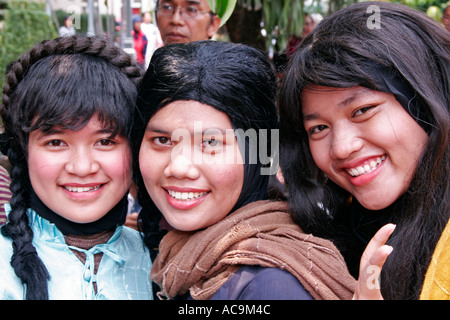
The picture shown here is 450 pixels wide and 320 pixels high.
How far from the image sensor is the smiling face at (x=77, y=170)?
73.5 inches

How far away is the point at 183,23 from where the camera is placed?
3.77m

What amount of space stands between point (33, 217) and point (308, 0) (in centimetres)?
354

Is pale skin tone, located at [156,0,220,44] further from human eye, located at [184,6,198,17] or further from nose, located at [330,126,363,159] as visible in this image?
nose, located at [330,126,363,159]

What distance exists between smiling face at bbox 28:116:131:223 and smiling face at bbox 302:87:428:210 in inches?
33.2

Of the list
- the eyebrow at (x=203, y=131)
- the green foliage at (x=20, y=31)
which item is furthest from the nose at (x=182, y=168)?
the green foliage at (x=20, y=31)

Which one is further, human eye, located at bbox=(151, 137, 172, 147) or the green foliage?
the green foliage

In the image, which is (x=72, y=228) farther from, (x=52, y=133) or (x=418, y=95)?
(x=418, y=95)

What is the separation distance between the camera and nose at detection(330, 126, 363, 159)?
6.07ft

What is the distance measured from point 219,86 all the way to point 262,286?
2.48 feet

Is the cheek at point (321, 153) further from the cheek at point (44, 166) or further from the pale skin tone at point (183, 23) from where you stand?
the pale skin tone at point (183, 23)

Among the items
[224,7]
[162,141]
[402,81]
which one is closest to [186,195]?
[162,141]

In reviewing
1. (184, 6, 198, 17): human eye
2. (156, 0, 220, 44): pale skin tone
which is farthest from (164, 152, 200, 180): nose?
(184, 6, 198, 17): human eye

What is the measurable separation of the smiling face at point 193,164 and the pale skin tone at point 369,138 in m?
0.39

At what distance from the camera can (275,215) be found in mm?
1847
